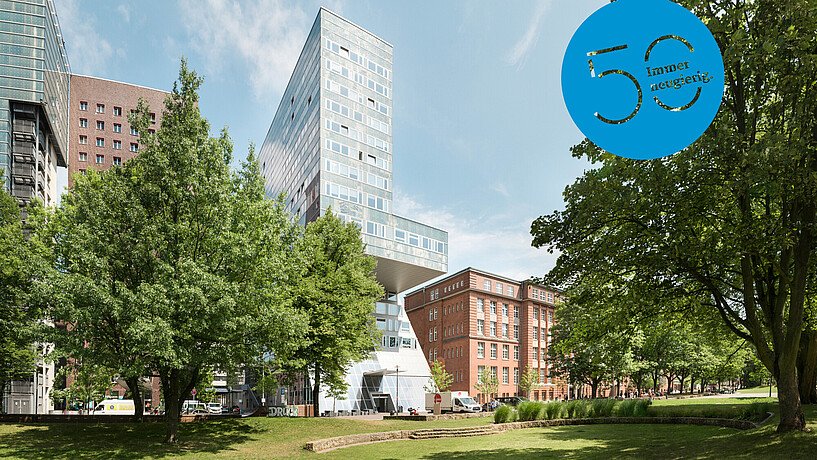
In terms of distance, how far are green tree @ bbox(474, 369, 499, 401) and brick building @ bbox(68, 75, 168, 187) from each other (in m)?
68.9

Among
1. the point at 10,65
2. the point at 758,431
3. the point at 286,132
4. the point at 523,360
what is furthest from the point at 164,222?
the point at 523,360

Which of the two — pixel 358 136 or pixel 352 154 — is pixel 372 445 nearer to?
pixel 352 154

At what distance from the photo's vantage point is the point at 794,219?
47.9 feet

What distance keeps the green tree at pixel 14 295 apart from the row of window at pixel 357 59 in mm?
39902

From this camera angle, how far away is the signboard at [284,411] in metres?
41.8

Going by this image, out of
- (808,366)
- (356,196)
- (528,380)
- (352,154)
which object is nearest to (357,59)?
(352,154)

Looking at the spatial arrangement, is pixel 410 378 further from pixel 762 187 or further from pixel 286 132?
pixel 762 187

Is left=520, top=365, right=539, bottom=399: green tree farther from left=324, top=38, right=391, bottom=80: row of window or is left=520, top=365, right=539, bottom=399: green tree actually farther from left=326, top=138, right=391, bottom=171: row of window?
left=324, top=38, right=391, bottom=80: row of window

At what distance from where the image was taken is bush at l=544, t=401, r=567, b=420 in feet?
110

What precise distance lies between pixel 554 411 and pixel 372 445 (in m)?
13.8

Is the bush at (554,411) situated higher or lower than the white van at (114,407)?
higher

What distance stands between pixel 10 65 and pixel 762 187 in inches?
3421

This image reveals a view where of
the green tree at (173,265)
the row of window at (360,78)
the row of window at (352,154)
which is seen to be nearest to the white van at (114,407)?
the row of window at (352,154)

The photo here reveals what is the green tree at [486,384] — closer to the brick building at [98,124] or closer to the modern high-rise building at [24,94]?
the modern high-rise building at [24,94]
